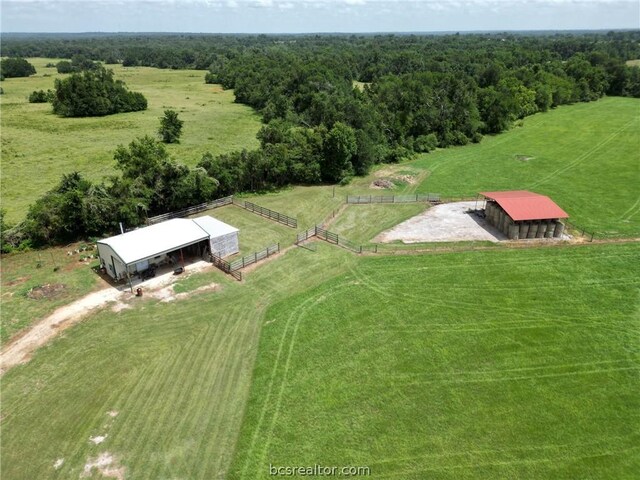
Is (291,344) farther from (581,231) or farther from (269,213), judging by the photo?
(581,231)

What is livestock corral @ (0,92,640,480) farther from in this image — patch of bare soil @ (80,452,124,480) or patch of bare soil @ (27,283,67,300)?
patch of bare soil @ (27,283,67,300)

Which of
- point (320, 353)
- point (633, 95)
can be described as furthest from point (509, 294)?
point (633, 95)

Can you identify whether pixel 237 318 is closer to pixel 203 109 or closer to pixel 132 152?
pixel 132 152

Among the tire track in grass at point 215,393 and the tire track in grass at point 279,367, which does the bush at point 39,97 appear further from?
the tire track in grass at point 279,367

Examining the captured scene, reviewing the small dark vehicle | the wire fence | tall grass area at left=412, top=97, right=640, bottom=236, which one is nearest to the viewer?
the small dark vehicle

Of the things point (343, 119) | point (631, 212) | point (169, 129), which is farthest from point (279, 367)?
point (169, 129)

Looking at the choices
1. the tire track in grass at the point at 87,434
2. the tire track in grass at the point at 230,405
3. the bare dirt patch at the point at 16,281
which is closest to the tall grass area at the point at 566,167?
the tire track in grass at the point at 230,405

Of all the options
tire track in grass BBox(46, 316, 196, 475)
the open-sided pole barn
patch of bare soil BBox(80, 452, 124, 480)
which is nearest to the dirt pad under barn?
the open-sided pole barn
